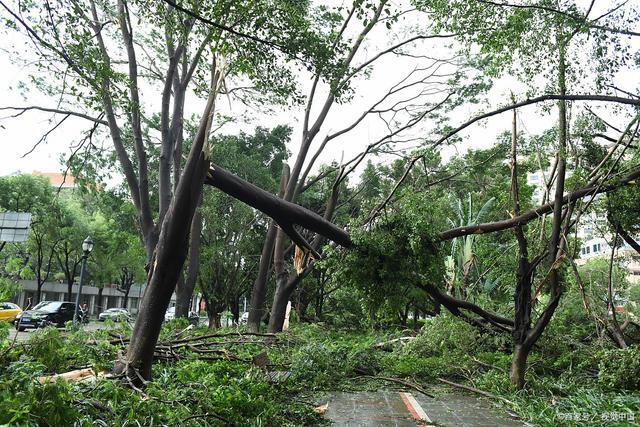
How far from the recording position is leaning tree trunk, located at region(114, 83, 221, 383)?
6953mm

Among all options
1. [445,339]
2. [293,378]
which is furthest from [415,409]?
[445,339]

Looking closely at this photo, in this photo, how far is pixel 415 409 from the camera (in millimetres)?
8047

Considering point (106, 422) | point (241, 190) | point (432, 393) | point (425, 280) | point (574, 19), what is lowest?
point (432, 393)

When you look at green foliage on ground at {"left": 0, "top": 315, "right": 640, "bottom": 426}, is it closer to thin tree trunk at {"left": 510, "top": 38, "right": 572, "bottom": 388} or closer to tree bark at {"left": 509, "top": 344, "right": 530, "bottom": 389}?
tree bark at {"left": 509, "top": 344, "right": 530, "bottom": 389}

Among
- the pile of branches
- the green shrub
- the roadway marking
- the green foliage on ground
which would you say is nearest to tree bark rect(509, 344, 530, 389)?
the green foliage on ground

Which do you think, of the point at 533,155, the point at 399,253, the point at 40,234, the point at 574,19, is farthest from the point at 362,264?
the point at 40,234

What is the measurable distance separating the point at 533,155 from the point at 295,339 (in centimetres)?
783

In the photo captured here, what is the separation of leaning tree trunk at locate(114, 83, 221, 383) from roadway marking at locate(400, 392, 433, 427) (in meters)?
3.86

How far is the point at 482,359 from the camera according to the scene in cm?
1160

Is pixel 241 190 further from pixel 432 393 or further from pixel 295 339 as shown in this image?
pixel 295 339

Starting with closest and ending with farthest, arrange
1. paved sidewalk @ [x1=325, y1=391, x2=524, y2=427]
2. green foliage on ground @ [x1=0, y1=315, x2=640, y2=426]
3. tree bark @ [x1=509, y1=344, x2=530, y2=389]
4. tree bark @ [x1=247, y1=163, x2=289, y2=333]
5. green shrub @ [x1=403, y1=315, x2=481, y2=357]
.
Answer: green foliage on ground @ [x1=0, y1=315, x2=640, y2=426] < paved sidewalk @ [x1=325, y1=391, x2=524, y2=427] < tree bark @ [x1=509, y1=344, x2=530, y2=389] < green shrub @ [x1=403, y1=315, x2=481, y2=357] < tree bark @ [x1=247, y1=163, x2=289, y2=333]

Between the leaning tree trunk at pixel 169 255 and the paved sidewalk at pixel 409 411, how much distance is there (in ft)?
9.14

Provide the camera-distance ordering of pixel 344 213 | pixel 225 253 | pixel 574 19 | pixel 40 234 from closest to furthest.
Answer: pixel 574 19
pixel 225 253
pixel 344 213
pixel 40 234

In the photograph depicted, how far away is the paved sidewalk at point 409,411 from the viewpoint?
278 inches
